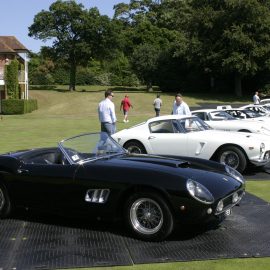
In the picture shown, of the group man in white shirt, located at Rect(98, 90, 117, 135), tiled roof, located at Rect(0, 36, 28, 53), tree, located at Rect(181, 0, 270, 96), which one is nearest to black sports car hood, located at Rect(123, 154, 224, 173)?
man in white shirt, located at Rect(98, 90, 117, 135)

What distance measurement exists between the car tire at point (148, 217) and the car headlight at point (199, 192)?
1.05ft

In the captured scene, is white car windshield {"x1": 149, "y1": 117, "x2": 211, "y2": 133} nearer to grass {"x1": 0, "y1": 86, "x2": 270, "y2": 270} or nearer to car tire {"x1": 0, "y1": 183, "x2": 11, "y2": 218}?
car tire {"x1": 0, "y1": 183, "x2": 11, "y2": 218}

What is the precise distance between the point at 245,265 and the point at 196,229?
1.24 metres

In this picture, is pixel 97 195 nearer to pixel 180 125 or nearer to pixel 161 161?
pixel 161 161

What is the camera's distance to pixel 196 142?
10.4 meters

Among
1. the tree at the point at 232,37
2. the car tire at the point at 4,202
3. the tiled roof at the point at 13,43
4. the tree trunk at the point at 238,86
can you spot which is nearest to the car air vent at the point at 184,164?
the car tire at the point at 4,202

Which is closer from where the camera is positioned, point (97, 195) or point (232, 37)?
point (97, 195)

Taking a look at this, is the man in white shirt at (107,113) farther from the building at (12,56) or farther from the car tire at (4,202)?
the building at (12,56)

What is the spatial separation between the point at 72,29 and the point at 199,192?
60.3 meters

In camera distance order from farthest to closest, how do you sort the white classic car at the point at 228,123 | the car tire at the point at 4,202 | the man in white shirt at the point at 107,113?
the white classic car at the point at 228,123 → the man in white shirt at the point at 107,113 → the car tire at the point at 4,202

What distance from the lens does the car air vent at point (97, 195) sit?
18.9 feet

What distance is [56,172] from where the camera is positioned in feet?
20.0

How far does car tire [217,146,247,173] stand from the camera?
32.7ft

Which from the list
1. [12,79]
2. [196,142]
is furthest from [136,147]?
[12,79]
